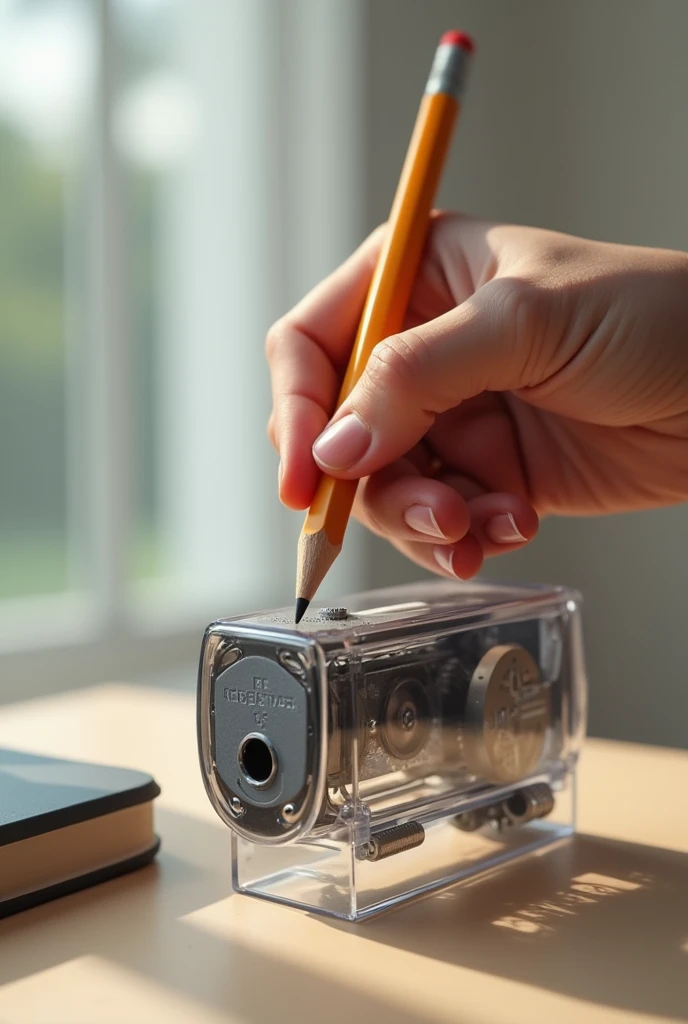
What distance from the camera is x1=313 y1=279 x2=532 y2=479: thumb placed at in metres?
0.51

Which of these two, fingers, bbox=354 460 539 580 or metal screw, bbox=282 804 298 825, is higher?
fingers, bbox=354 460 539 580

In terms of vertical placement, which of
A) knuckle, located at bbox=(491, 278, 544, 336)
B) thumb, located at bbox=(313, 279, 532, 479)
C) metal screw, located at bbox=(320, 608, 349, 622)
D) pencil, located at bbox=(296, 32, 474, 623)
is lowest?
metal screw, located at bbox=(320, 608, 349, 622)

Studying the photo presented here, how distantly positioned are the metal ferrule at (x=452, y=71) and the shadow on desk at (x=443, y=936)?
0.42m

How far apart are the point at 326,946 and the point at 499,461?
0.39m

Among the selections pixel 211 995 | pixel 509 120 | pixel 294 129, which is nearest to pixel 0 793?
pixel 211 995

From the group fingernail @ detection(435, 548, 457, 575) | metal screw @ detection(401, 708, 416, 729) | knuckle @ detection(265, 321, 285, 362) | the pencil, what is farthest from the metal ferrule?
metal screw @ detection(401, 708, 416, 729)

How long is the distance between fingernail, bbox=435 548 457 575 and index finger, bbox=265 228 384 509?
10 cm

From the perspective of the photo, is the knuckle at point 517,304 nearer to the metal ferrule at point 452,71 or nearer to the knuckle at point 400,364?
the knuckle at point 400,364

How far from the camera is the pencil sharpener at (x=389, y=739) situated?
16.6 inches

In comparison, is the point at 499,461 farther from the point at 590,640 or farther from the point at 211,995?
the point at 590,640

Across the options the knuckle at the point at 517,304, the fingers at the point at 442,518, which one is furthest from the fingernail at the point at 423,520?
the knuckle at the point at 517,304

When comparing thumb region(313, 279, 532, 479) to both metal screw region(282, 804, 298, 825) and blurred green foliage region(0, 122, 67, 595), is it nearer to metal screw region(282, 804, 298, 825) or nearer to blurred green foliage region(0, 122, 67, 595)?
metal screw region(282, 804, 298, 825)

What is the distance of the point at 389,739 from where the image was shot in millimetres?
464

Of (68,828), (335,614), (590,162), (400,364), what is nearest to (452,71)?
(400,364)
